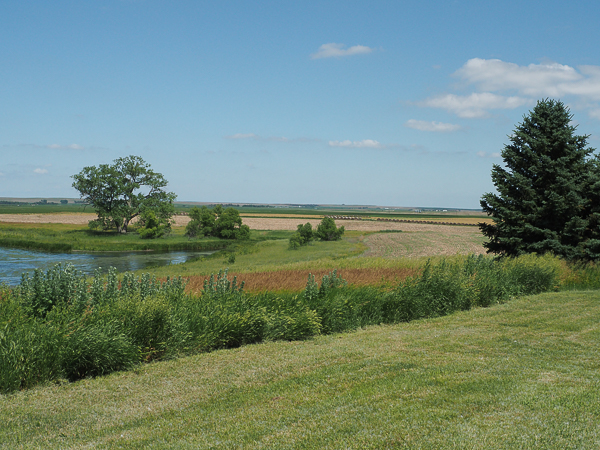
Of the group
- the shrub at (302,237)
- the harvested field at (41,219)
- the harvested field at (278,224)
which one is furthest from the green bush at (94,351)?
the harvested field at (41,219)

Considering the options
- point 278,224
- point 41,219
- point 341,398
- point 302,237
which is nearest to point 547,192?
point 341,398

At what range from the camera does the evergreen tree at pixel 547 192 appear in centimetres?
2188

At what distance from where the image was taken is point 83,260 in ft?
147

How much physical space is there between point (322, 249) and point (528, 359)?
1784 inches

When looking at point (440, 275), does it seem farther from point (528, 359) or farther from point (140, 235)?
point (140, 235)

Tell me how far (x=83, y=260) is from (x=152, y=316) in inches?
1620

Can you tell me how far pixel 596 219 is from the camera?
22047 mm

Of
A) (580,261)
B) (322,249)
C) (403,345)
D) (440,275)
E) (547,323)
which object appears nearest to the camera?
(403,345)

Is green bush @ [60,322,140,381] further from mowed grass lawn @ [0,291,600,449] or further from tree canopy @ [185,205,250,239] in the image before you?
tree canopy @ [185,205,250,239]

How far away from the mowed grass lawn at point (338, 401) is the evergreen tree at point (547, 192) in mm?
14706

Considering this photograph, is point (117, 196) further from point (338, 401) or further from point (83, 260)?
point (338, 401)

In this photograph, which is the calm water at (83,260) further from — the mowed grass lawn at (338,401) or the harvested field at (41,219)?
the harvested field at (41,219)

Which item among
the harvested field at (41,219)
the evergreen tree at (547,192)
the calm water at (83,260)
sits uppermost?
the evergreen tree at (547,192)

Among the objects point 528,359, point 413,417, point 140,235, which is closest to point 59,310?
point 413,417
